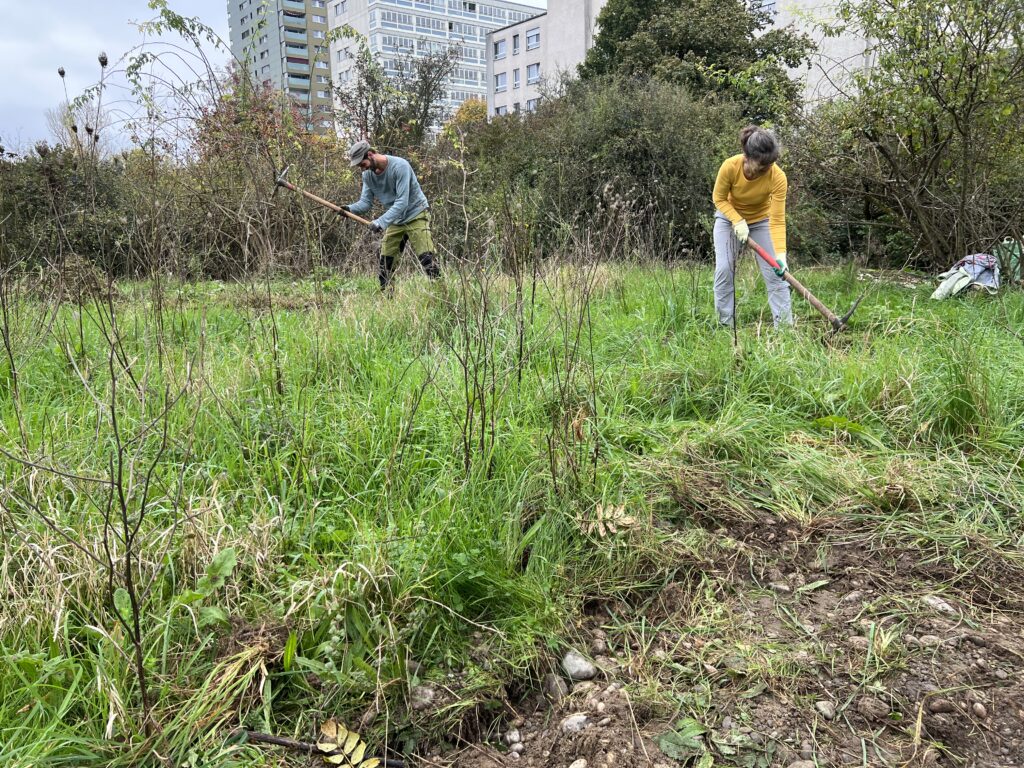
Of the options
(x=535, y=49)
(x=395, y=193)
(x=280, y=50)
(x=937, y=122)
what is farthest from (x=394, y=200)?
(x=535, y=49)

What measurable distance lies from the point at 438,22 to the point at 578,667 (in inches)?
3083

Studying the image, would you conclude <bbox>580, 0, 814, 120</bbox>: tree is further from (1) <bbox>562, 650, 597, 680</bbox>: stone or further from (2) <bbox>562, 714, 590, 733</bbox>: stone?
(2) <bbox>562, 714, 590, 733</bbox>: stone

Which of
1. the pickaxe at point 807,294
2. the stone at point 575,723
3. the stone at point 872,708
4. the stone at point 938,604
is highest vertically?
the pickaxe at point 807,294

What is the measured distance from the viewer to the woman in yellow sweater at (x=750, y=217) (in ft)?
14.6

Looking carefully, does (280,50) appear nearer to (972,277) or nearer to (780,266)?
(780,266)

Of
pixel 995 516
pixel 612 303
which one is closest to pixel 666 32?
pixel 612 303

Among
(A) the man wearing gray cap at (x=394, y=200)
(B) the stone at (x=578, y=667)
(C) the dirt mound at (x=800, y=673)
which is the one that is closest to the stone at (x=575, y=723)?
(C) the dirt mound at (x=800, y=673)

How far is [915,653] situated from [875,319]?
11.4 feet

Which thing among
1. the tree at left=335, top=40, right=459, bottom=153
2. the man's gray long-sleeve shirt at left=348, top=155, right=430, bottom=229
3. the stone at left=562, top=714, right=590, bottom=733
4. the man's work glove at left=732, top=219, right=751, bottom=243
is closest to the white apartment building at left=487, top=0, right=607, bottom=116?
the tree at left=335, top=40, right=459, bottom=153

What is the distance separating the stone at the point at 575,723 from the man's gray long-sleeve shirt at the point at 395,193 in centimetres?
486

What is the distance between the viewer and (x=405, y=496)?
2.22m

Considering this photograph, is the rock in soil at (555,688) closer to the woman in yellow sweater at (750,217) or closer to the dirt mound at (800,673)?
the dirt mound at (800,673)

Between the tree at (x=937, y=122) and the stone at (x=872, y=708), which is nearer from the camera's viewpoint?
the stone at (x=872, y=708)

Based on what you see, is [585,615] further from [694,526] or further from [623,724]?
[694,526]
